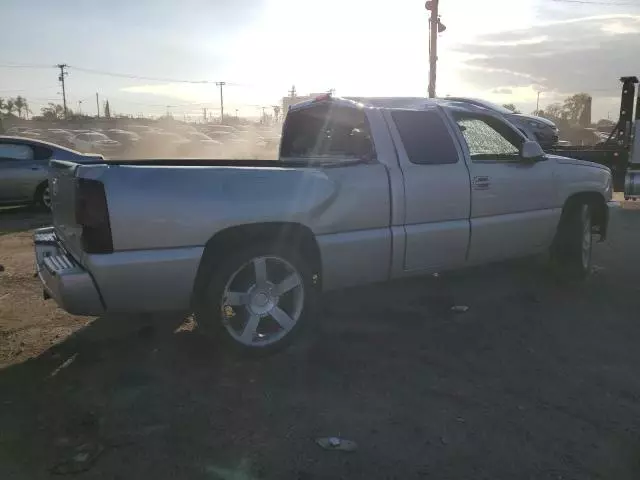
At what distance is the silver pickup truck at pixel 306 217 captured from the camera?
3.50 m

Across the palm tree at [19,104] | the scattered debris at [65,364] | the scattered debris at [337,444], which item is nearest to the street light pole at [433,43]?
the scattered debris at [65,364]

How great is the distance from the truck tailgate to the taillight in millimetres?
129

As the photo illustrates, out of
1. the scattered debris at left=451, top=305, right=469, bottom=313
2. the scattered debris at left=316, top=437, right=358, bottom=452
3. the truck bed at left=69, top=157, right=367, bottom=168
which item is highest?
the truck bed at left=69, top=157, right=367, bottom=168

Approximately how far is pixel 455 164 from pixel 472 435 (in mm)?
2562

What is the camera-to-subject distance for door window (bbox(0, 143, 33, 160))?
1116 cm

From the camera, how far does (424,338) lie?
4.45m

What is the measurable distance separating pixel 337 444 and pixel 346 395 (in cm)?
55

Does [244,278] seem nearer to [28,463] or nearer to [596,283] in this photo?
[28,463]

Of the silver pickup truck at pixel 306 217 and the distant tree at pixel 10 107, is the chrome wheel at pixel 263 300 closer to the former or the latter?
the silver pickup truck at pixel 306 217

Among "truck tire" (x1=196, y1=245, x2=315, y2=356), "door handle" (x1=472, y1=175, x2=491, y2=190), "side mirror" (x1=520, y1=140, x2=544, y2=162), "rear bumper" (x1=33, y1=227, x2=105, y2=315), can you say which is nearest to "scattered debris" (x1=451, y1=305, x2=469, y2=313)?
"door handle" (x1=472, y1=175, x2=491, y2=190)

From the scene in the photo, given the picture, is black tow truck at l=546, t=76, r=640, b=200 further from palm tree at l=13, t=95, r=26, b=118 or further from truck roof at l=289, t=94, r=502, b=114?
palm tree at l=13, t=95, r=26, b=118

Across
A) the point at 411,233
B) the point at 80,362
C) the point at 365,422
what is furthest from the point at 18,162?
the point at 365,422

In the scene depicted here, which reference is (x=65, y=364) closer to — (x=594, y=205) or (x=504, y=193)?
(x=504, y=193)

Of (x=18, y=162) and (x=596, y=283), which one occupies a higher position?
(x=18, y=162)
